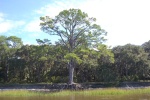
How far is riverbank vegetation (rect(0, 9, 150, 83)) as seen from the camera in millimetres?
35344

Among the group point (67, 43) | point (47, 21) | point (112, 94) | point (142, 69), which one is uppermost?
point (47, 21)

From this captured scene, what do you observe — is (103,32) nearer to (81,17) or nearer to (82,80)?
(81,17)

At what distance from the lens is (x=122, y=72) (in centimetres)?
4669

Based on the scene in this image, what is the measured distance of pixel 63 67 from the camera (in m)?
46.9

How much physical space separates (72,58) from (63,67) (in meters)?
13.8

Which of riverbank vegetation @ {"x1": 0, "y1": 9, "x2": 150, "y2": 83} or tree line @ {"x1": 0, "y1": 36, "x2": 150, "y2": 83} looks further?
tree line @ {"x1": 0, "y1": 36, "x2": 150, "y2": 83}

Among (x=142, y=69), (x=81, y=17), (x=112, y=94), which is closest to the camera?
(x=112, y=94)

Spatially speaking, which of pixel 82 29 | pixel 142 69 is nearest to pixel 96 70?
pixel 142 69

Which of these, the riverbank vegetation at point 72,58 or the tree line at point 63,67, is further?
the tree line at point 63,67

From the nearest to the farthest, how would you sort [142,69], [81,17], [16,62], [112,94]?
[112,94] → [81,17] → [142,69] → [16,62]

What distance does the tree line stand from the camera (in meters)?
42.4

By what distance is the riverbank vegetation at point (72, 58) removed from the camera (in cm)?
3534

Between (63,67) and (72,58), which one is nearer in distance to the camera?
(72,58)

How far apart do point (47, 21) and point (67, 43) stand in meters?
4.04
